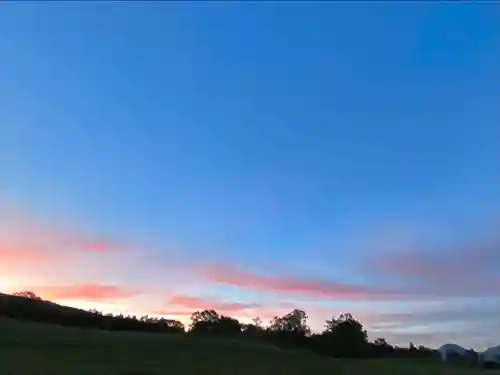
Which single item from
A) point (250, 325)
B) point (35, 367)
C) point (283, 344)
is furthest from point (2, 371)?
point (250, 325)

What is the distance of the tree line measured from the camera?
43625mm

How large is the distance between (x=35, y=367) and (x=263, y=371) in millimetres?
9245

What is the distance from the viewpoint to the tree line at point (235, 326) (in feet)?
143

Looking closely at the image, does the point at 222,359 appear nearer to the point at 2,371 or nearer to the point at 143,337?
the point at 143,337

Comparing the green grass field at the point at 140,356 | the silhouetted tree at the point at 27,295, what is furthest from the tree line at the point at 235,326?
the green grass field at the point at 140,356

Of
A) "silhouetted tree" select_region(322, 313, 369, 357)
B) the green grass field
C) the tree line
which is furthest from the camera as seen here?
"silhouetted tree" select_region(322, 313, 369, 357)

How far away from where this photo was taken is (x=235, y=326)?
5000cm

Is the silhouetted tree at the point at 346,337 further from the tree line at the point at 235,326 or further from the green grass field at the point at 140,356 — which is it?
the green grass field at the point at 140,356

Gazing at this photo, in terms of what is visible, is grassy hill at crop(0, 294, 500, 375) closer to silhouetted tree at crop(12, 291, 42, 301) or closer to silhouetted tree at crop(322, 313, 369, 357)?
silhouetted tree at crop(12, 291, 42, 301)

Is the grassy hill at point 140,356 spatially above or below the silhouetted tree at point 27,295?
below

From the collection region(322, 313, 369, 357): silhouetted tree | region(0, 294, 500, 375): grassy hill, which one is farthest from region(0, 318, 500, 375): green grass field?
region(322, 313, 369, 357): silhouetted tree

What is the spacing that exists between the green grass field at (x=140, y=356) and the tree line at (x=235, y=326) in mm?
6288

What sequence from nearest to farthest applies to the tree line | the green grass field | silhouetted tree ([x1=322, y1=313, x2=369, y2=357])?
the green grass field
the tree line
silhouetted tree ([x1=322, y1=313, x2=369, y2=357])

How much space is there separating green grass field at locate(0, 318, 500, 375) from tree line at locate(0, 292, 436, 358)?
6288mm
